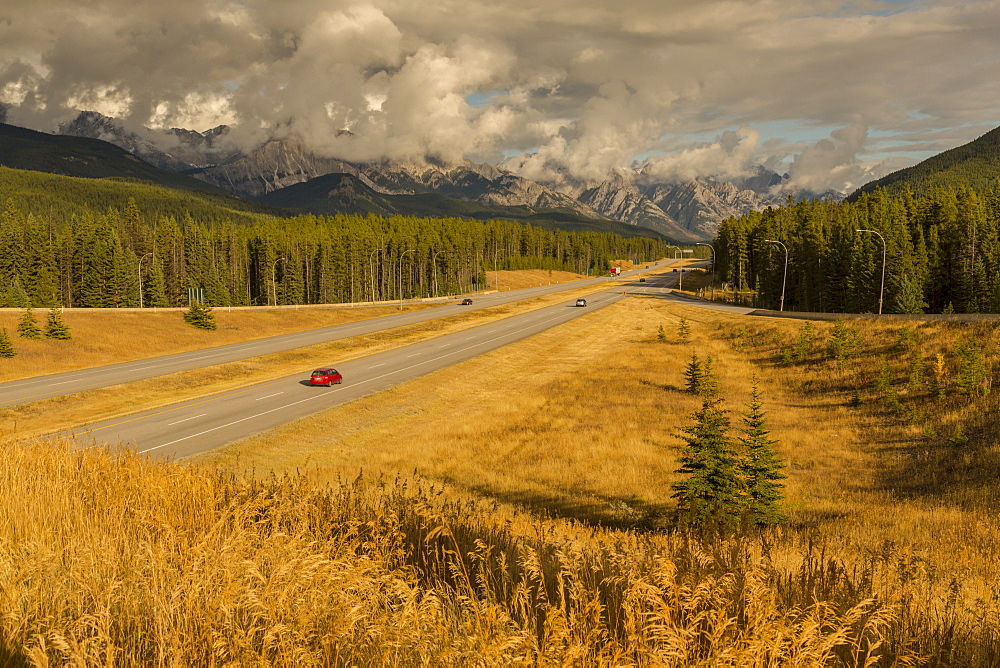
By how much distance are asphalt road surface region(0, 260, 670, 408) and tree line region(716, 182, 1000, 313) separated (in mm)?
54782

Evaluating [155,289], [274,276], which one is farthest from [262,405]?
[274,276]

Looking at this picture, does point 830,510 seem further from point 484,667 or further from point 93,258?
point 93,258

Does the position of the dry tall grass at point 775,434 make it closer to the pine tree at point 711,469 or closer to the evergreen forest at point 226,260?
the pine tree at point 711,469

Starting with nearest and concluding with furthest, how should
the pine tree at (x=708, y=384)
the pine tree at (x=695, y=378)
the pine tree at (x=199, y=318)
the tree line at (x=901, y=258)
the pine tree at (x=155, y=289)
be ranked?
the pine tree at (x=708, y=384), the pine tree at (x=695, y=378), the pine tree at (x=199, y=318), the tree line at (x=901, y=258), the pine tree at (x=155, y=289)

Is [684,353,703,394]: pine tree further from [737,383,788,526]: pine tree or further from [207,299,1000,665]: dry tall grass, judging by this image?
[737,383,788,526]: pine tree

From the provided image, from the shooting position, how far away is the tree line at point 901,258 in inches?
3223

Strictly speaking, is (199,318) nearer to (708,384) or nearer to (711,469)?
(708,384)

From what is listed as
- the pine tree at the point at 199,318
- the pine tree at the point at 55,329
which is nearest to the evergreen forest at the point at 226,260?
the pine tree at the point at 199,318

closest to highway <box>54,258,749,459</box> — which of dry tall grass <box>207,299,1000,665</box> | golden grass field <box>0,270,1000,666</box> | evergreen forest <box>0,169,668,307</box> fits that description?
dry tall grass <box>207,299,1000,665</box>

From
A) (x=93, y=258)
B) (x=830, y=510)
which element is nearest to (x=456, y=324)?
(x=830, y=510)

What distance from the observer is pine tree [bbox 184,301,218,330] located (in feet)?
230

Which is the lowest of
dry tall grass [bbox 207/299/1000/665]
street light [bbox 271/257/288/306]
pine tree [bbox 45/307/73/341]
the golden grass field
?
dry tall grass [bbox 207/299/1000/665]

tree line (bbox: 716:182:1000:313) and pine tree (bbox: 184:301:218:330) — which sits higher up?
tree line (bbox: 716:182:1000:313)

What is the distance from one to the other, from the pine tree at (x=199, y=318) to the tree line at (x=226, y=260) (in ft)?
88.3
